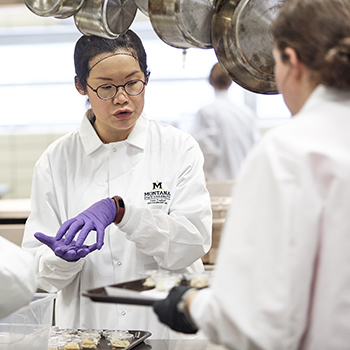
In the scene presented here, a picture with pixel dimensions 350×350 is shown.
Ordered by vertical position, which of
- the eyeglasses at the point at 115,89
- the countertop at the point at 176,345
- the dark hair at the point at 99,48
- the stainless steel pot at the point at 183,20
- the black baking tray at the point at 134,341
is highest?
the stainless steel pot at the point at 183,20

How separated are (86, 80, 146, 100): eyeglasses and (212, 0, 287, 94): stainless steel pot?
343 millimetres

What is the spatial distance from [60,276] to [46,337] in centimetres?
38

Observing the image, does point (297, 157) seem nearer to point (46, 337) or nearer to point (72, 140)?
point (46, 337)

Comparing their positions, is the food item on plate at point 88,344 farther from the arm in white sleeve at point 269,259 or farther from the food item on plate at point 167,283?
the arm in white sleeve at point 269,259

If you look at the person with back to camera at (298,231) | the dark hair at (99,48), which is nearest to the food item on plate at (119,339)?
the person with back to camera at (298,231)

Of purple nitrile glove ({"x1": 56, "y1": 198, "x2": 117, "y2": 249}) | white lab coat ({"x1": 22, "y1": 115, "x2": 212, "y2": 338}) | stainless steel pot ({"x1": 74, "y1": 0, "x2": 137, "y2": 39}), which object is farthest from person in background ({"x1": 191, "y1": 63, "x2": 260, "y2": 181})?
purple nitrile glove ({"x1": 56, "y1": 198, "x2": 117, "y2": 249})

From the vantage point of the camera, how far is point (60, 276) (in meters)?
1.93

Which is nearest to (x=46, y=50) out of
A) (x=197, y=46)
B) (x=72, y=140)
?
(x=72, y=140)

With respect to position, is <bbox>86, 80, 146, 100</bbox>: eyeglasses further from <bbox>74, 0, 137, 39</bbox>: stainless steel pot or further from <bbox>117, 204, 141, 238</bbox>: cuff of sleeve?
<bbox>117, 204, 141, 238</bbox>: cuff of sleeve

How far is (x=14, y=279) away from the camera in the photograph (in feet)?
3.86

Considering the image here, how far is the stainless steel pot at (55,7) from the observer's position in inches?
72.9

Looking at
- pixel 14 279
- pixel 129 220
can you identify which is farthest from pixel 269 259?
pixel 129 220

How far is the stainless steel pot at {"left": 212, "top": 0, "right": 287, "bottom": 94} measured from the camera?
1762 mm

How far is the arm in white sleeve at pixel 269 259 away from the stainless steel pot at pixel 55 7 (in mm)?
1168
